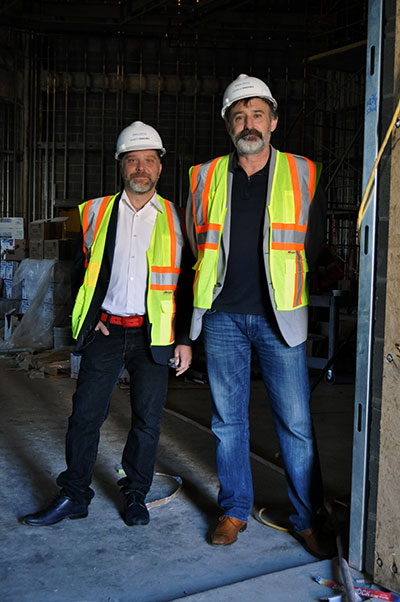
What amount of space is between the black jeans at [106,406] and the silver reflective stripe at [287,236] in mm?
1093

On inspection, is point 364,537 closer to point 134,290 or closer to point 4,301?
point 134,290

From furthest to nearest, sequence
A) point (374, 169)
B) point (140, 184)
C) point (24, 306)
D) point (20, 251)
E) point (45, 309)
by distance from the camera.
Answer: point (20, 251) < point (24, 306) < point (45, 309) < point (140, 184) < point (374, 169)

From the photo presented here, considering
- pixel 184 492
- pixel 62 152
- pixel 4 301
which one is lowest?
pixel 184 492

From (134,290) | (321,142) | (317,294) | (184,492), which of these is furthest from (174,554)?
(321,142)

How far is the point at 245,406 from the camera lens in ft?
12.6

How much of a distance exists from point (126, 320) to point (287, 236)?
1.15 meters

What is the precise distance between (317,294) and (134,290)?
6.08 meters

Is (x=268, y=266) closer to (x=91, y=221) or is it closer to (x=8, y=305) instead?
(x=91, y=221)

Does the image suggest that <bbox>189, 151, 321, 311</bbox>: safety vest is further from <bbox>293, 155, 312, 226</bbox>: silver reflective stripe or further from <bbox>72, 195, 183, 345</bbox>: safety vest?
<bbox>72, 195, 183, 345</bbox>: safety vest

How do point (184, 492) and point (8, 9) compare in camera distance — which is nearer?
point (184, 492)

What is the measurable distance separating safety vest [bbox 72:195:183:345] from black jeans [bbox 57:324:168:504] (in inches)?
6.2

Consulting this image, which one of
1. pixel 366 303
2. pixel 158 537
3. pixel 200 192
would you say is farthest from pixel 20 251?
pixel 366 303

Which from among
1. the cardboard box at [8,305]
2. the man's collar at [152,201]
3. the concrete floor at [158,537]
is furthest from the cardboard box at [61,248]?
the man's collar at [152,201]

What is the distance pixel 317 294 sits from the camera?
9766 millimetres
